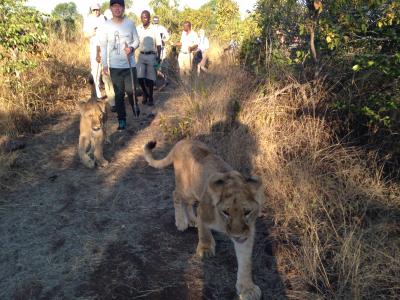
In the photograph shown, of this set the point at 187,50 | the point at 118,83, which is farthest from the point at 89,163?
the point at 187,50

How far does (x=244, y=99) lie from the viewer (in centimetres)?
662

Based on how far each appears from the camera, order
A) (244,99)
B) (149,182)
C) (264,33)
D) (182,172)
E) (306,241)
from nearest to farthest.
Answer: (306,241) < (182,172) < (149,182) < (244,99) < (264,33)

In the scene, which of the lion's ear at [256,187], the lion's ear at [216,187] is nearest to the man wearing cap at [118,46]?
the lion's ear at [216,187]

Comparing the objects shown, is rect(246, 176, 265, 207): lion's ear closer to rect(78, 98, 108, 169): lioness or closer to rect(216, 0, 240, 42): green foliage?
rect(78, 98, 108, 169): lioness

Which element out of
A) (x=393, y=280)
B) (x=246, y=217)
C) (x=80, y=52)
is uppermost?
(x=80, y=52)

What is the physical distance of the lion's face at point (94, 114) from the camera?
544cm

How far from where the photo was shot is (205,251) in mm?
3426

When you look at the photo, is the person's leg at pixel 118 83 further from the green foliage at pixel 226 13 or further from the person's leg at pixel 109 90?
the green foliage at pixel 226 13

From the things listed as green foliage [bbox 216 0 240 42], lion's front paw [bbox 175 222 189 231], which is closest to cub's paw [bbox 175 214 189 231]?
lion's front paw [bbox 175 222 189 231]

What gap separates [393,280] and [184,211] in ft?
6.54

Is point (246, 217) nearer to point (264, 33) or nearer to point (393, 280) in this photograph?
point (393, 280)

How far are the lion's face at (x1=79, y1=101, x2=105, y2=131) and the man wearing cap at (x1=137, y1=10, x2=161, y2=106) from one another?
301cm

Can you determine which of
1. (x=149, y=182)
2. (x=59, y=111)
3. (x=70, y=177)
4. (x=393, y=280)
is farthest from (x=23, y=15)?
(x=393, y=280)

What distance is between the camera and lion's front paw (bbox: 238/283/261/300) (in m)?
2.91
